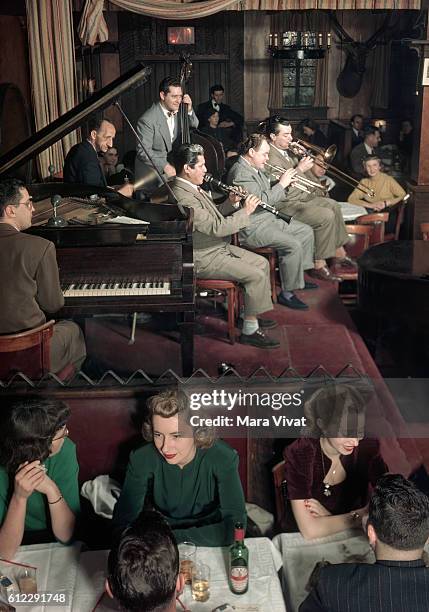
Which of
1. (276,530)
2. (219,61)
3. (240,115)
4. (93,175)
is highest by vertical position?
(219,61)

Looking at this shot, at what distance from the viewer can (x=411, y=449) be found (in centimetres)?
418

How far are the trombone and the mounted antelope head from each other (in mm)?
369

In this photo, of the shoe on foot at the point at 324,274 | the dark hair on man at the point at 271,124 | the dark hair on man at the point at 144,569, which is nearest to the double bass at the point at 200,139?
the dark hair on man at the point at 271,124

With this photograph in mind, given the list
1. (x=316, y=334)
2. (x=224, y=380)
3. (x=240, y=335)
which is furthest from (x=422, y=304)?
(x=224, y=380)

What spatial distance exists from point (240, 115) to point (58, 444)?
6.81 feet

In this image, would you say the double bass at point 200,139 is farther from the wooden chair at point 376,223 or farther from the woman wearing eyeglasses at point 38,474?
the woman wearing eyeglasses at point 38,474

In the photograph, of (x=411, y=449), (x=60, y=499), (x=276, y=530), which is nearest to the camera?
(x=60, y=499)

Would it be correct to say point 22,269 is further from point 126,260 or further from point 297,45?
point 297,45

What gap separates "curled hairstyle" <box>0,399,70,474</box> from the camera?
10.9 ft

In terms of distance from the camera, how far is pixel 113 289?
4.28 metres

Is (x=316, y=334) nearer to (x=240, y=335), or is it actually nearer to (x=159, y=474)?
(x=240, y=335)

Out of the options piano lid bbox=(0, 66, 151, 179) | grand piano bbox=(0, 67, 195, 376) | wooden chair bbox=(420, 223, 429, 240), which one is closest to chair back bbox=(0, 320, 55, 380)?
grand piano bbox=(0, 67, 195, 376)

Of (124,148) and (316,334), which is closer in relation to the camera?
(124,148)

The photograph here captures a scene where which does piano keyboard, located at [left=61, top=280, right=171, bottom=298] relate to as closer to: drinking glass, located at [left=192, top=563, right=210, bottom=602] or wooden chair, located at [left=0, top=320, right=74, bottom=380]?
wooden chair, located at [left=0, top=320, right=74, bottom=380]
